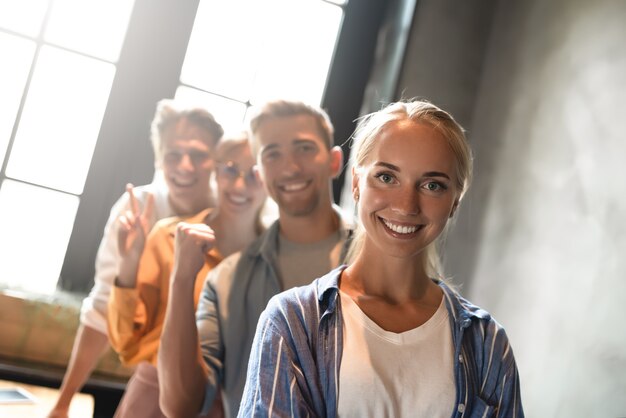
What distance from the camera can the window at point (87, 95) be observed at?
240cm

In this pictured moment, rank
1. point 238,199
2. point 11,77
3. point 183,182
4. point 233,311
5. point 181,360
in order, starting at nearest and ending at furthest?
1. point 181,360
2. point 233,311
3. point 238,199
4. point 183,182
5. point 11,77

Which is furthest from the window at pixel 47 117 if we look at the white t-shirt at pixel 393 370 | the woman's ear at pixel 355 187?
the white t-shirt at pixel 393 370

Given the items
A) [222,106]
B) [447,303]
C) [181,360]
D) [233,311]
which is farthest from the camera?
[222,106]

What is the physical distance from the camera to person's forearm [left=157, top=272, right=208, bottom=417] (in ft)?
4.67

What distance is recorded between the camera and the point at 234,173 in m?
1.92

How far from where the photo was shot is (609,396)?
143 cm

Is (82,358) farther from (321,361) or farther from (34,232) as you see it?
(321,361)

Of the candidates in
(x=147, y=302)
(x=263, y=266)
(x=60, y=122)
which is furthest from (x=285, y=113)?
(x=60, y=122)

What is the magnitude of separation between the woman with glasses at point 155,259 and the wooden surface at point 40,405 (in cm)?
26

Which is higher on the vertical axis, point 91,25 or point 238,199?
point 91,25

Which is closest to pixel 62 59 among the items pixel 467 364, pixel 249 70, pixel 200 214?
pixel 249 70

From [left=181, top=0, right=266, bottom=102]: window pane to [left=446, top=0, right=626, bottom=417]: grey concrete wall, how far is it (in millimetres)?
890

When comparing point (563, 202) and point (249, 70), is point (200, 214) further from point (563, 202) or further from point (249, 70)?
point (563, 202)

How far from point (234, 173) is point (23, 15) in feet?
3.59
